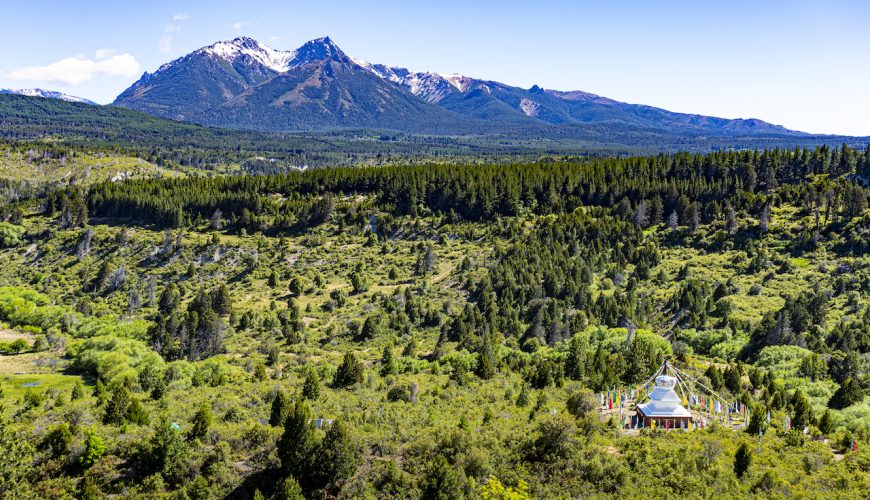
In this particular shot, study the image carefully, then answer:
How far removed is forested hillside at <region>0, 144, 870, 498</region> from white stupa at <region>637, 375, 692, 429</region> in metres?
0.90

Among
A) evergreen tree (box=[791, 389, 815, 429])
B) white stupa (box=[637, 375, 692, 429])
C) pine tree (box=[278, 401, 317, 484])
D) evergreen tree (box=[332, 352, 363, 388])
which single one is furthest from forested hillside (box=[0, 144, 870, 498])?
white stupa (box=[637, 375, 692, 429])

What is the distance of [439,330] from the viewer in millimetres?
76812

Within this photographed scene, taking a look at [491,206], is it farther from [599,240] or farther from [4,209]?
[4,209]

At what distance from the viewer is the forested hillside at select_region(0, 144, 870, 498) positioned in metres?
32.5

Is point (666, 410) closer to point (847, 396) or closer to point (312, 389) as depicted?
point (847, 396)

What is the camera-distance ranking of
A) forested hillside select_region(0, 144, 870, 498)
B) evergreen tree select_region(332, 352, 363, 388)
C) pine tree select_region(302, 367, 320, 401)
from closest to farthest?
1. forested hillside select_region(0, 144, 870, 498)
2. pine tree select_region(302, 367, 320, 401)
3. evergreen tree select_region(332, 352, 363, 388)

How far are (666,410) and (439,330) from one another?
43.7m

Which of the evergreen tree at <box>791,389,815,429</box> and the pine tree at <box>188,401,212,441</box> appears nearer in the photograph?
the pine tree at <box>188,401,212,441</box>

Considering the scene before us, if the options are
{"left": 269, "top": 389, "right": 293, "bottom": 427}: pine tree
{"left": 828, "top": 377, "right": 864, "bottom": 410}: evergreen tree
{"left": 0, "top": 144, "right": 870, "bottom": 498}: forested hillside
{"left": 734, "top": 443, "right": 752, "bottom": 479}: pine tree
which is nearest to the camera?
{"left": 734, "top": 443, "right": 752, "bottom": 479}: pine tree

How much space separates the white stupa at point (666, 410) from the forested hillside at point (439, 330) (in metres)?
0.90

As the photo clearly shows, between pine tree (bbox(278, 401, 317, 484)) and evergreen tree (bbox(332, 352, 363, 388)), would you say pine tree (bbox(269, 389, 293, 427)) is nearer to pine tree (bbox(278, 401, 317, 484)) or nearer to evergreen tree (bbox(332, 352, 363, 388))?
pine tree (bbox(278, 401, 317, 484))

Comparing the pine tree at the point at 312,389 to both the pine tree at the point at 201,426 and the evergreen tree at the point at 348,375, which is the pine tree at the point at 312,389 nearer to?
the evergreen tree at the point at 348,375

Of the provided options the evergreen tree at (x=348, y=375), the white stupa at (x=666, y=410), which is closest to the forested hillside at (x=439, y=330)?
the evergreen tree at (x=348, y=375)

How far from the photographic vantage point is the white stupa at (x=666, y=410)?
3522 centimetres
